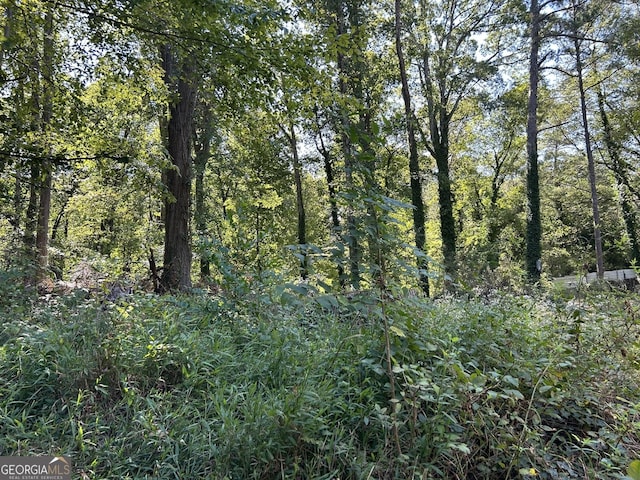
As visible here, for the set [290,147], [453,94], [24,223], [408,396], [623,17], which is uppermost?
[623,17]

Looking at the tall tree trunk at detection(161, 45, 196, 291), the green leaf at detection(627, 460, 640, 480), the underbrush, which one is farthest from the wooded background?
the green leaf at detection(627, 460, 640, 480)

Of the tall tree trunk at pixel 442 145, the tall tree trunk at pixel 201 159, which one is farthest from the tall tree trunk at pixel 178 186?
the tall tree trunk at pixel 442 145

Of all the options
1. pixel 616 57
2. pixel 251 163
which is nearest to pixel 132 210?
pixel 251 163

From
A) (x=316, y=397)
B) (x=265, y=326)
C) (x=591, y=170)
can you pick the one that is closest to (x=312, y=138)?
(x=591, y=170)

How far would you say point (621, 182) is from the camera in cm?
2016

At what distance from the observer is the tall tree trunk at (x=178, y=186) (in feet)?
21.7

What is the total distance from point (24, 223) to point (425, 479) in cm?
1079

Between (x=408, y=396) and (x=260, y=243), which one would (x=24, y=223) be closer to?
(x=260, y=243)

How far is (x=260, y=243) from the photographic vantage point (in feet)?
13.3

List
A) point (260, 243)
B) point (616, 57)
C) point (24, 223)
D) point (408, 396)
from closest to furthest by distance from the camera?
point (408, 396), point (260, 243), point (24, 223), point (616, 57)

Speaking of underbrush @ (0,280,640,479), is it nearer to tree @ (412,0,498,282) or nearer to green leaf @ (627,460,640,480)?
green leaf @ (627,460,640,480)

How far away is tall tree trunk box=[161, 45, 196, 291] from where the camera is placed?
6625 mm

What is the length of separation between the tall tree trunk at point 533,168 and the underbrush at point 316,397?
13886mm

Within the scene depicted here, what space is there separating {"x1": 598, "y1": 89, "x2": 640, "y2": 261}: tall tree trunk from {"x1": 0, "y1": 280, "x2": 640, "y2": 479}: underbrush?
21.2 meters
